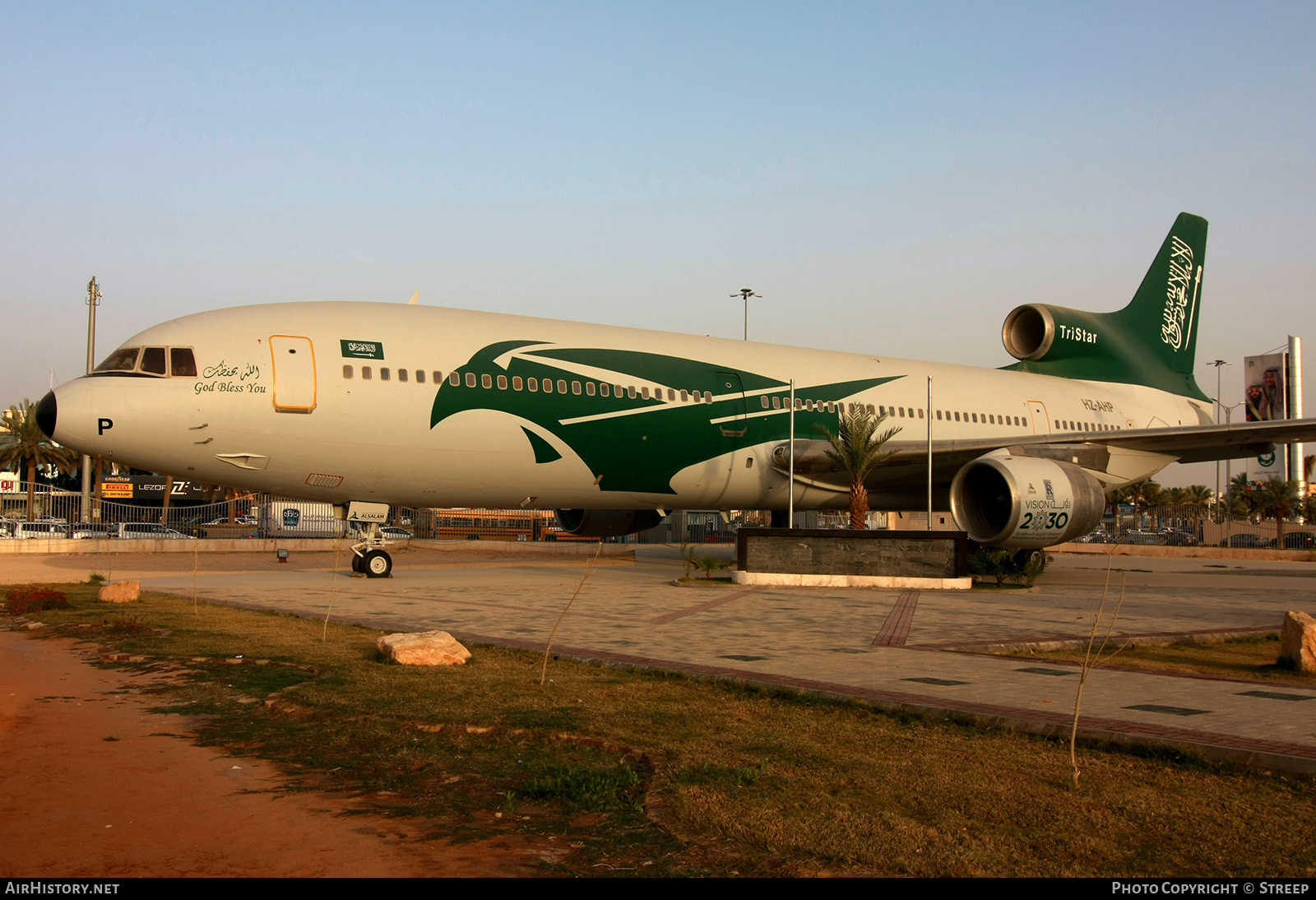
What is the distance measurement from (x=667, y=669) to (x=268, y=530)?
36.6 m

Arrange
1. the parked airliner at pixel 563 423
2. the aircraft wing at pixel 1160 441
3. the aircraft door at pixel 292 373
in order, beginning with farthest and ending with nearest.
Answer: the aircraft wing at pixel 1160 441, the aircraft door at pixel 292 373, the parked airliner at pixel 563 423

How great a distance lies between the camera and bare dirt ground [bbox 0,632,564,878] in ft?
11.6

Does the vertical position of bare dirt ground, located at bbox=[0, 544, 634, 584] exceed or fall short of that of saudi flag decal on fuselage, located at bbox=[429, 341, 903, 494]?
it falls short

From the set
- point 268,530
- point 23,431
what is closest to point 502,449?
point 268,530

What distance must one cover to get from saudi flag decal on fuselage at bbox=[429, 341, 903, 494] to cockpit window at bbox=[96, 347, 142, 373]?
13.5ft

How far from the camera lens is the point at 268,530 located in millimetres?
40625

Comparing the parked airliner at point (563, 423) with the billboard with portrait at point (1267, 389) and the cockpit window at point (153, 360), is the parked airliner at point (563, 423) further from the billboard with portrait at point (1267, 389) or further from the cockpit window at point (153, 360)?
the billboard with portrait at point (1267, 389)

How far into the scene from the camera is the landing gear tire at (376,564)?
1708 centimetres

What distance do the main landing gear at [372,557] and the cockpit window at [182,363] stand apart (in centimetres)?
418

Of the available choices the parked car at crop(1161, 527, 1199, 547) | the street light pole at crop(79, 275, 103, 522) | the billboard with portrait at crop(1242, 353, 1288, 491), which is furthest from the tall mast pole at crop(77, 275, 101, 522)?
the billboard with portrait at crop(1242, 353, 1288, 491)

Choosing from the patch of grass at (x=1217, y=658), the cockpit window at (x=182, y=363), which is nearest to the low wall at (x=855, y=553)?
the patch of grass at (x=1217, y=658)

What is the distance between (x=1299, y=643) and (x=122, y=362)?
46.6ft

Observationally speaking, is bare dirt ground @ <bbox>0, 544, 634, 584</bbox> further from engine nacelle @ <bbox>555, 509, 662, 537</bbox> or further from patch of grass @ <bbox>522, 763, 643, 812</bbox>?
patch of grass @ <bbox>522, 763, 643, 812</bbox>

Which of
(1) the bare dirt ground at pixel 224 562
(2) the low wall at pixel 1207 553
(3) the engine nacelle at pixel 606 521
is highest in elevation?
(3) the engine nacelle at pixel 606 521
